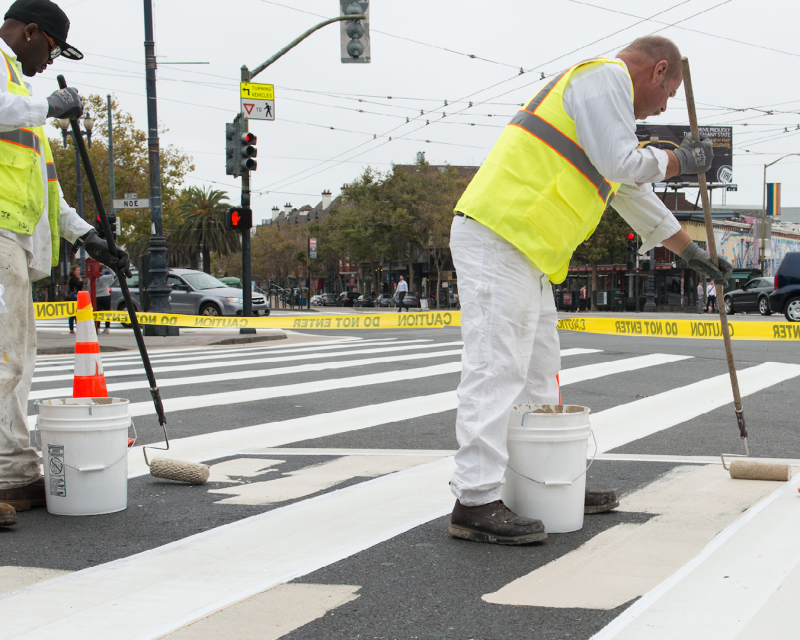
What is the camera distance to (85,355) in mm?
4352

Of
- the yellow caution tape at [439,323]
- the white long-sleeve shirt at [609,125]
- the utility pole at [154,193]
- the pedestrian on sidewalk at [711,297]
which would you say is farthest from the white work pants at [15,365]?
the pedestrian on sidewalk at [711,297]

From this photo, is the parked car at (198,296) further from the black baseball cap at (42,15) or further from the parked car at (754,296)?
the parked car at (754,296)

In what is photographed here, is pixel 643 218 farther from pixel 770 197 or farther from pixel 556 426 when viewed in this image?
pixel 770 197

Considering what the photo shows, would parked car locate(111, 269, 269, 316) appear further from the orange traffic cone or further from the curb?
the orange traffic cone

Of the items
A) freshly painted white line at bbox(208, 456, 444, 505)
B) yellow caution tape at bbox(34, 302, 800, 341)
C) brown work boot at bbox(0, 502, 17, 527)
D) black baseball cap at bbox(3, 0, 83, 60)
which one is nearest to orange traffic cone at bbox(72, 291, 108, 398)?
freshly painted white line at bbox(208, 456, 444, 505)

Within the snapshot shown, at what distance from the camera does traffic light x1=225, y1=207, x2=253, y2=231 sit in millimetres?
16423

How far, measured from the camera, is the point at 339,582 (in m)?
2.72

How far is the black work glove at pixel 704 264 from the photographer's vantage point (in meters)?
3.97

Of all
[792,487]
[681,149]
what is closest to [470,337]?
[681,149]

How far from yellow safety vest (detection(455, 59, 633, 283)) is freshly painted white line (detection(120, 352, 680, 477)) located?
260 centimetres

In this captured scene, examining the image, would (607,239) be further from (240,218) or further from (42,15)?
(42,15)

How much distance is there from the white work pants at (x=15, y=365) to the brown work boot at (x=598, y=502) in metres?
2.53

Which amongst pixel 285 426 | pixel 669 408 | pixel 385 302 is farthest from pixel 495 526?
pixel 385 302

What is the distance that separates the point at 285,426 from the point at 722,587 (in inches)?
155
